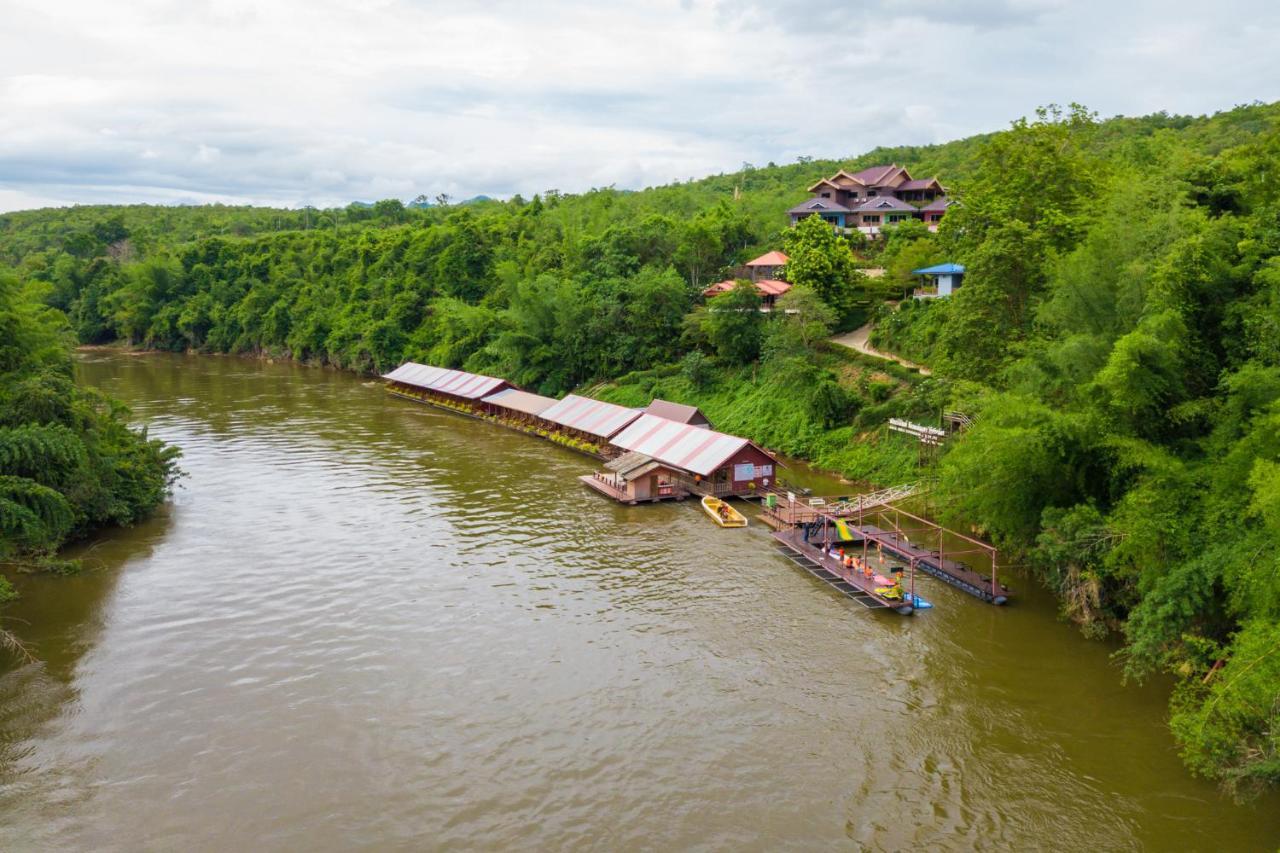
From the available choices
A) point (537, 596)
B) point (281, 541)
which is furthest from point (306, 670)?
point (281, 541)

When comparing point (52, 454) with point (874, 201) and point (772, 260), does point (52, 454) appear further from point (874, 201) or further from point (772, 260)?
point (874, 201)

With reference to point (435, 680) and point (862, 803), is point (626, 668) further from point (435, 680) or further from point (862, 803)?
point (862, 803)

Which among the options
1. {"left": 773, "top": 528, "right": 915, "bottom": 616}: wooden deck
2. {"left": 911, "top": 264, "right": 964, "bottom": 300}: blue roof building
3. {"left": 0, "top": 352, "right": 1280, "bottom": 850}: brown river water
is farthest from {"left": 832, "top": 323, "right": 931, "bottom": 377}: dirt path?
{"left": 0, "top": 352, "right": 1280, "bottom": 850}: brown river water


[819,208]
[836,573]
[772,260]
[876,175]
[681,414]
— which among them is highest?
[876,175]

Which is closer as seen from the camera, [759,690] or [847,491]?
[759,690]

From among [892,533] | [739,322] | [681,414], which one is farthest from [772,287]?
[892,533]

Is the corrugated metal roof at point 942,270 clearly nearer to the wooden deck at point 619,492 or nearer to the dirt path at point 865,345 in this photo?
the dirt path at point 865,345
